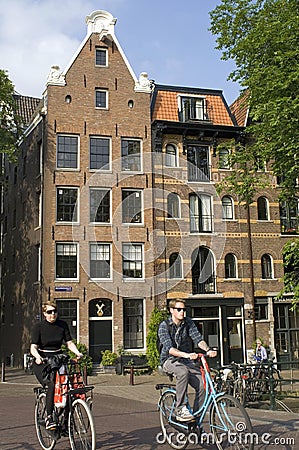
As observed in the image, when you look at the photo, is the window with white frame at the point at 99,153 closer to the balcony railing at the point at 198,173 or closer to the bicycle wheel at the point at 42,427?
the balcony railing at the point at 198,173

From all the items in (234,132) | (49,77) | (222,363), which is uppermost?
(49,77)

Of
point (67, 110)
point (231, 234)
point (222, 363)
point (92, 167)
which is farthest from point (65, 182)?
→ point (222, 363)

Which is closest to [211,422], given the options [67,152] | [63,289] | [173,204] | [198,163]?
[63,289]

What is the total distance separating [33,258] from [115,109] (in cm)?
895

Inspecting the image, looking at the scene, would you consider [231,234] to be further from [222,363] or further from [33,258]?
[33,258]

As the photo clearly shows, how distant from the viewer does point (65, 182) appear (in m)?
28.9

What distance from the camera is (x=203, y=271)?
29.9m

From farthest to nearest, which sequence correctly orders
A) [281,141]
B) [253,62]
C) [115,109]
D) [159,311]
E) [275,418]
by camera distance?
[115,109]
[159,311]
[253,62]
[281,141]
[275,418]

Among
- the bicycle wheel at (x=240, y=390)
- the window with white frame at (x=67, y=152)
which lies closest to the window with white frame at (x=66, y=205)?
the window with white frame at (x=67, y=152)

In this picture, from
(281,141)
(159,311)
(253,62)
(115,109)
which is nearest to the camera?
(281,141)

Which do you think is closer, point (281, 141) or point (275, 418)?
point (275, 418)

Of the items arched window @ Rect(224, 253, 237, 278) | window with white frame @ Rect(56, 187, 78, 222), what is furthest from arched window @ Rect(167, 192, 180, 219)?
window with white frame @ Rect(56, 187, 78, 222)

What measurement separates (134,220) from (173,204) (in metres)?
2.28

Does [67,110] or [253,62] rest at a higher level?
[67,110]
